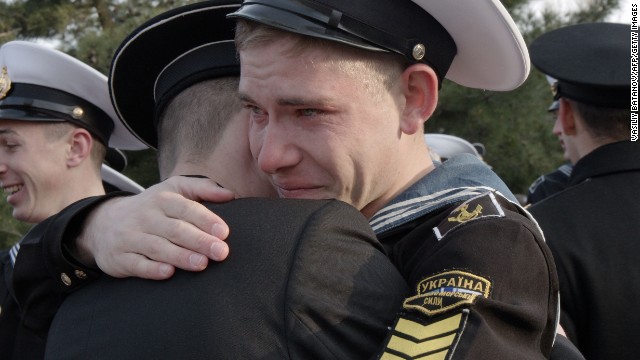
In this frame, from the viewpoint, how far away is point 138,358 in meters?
1.38

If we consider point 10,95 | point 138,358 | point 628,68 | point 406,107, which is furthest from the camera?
point 10,95

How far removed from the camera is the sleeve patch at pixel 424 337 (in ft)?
4.42

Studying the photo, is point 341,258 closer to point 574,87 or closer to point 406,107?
point 406,107

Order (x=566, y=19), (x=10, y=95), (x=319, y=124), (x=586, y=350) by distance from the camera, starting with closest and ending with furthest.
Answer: (x=319, y=124), (x=586, y=350), (x=10, y=95), (x=566, y=19)

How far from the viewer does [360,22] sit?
170 cm

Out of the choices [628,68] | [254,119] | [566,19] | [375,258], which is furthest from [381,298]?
[566,19]

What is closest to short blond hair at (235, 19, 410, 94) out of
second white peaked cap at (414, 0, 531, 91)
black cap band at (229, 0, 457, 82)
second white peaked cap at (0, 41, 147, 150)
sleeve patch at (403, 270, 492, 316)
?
black cap band at (229, 0, 457, 82)

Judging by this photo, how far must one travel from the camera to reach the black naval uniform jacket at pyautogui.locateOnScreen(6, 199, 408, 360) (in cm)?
135

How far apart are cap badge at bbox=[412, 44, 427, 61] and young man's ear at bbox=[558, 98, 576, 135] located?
5.56 ft

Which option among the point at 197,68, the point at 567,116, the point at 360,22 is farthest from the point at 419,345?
the point at 567,116

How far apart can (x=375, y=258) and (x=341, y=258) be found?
0.09m

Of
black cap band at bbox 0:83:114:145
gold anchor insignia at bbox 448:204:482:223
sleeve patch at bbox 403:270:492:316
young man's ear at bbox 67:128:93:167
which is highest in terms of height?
gold anchor insignia at bbox 448:204:482:223

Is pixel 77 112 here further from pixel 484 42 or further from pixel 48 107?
pixel 484 42

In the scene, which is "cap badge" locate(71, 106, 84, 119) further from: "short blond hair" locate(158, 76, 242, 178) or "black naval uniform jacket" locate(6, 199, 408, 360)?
"black naval uniform jacket" locate(6, 199, 408, 360)
